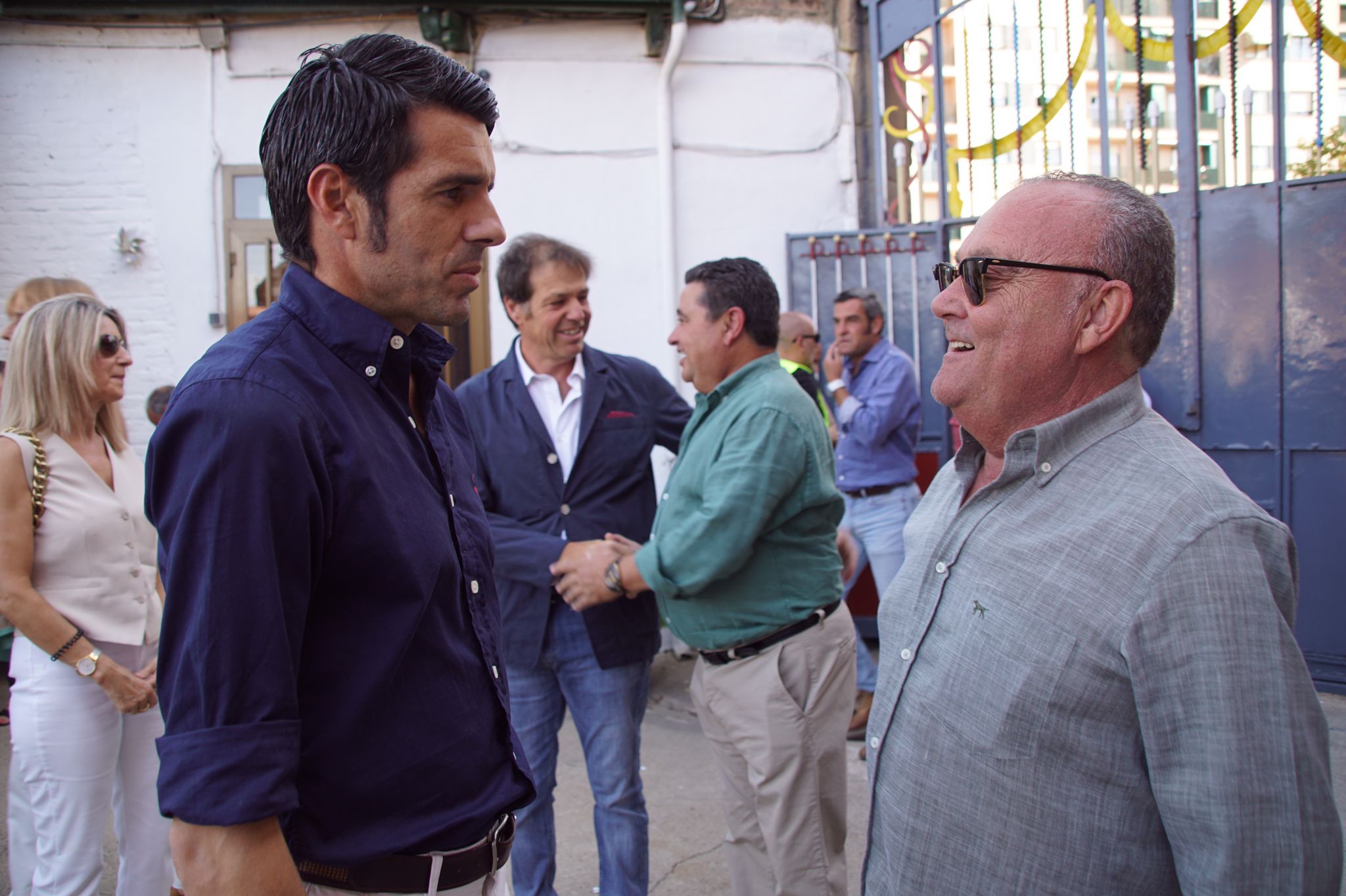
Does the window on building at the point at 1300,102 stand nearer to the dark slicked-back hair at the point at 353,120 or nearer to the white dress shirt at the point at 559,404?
the white dress shirt at the point at 559,404

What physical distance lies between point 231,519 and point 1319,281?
4637 millimetres

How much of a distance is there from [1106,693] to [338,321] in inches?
45.4

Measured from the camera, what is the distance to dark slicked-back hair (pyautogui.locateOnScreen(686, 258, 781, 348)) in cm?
287

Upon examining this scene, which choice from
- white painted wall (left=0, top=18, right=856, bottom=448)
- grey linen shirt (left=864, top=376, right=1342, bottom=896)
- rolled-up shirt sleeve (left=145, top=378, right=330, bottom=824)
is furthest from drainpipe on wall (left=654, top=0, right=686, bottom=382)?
rolled-up shirt sleeve (left=145, top=378, right=330, bottom=824)

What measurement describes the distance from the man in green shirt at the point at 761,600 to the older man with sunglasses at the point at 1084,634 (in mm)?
960

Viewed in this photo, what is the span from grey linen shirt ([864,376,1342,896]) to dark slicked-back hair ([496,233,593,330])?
73.5 inches

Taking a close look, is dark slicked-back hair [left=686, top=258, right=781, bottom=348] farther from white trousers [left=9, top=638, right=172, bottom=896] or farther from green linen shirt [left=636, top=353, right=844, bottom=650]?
white trousers [left=9, top=638, right=172, bottom=896]

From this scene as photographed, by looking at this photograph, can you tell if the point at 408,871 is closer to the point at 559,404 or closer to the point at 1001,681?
the point at 1001,681

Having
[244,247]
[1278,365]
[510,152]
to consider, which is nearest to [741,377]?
[1278,365]

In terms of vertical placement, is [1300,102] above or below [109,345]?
above

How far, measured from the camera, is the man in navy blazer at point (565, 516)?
9.35ft

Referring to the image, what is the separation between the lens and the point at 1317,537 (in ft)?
14.1

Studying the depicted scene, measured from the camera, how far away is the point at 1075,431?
143cm

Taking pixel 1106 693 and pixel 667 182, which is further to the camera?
pixel 667 182
